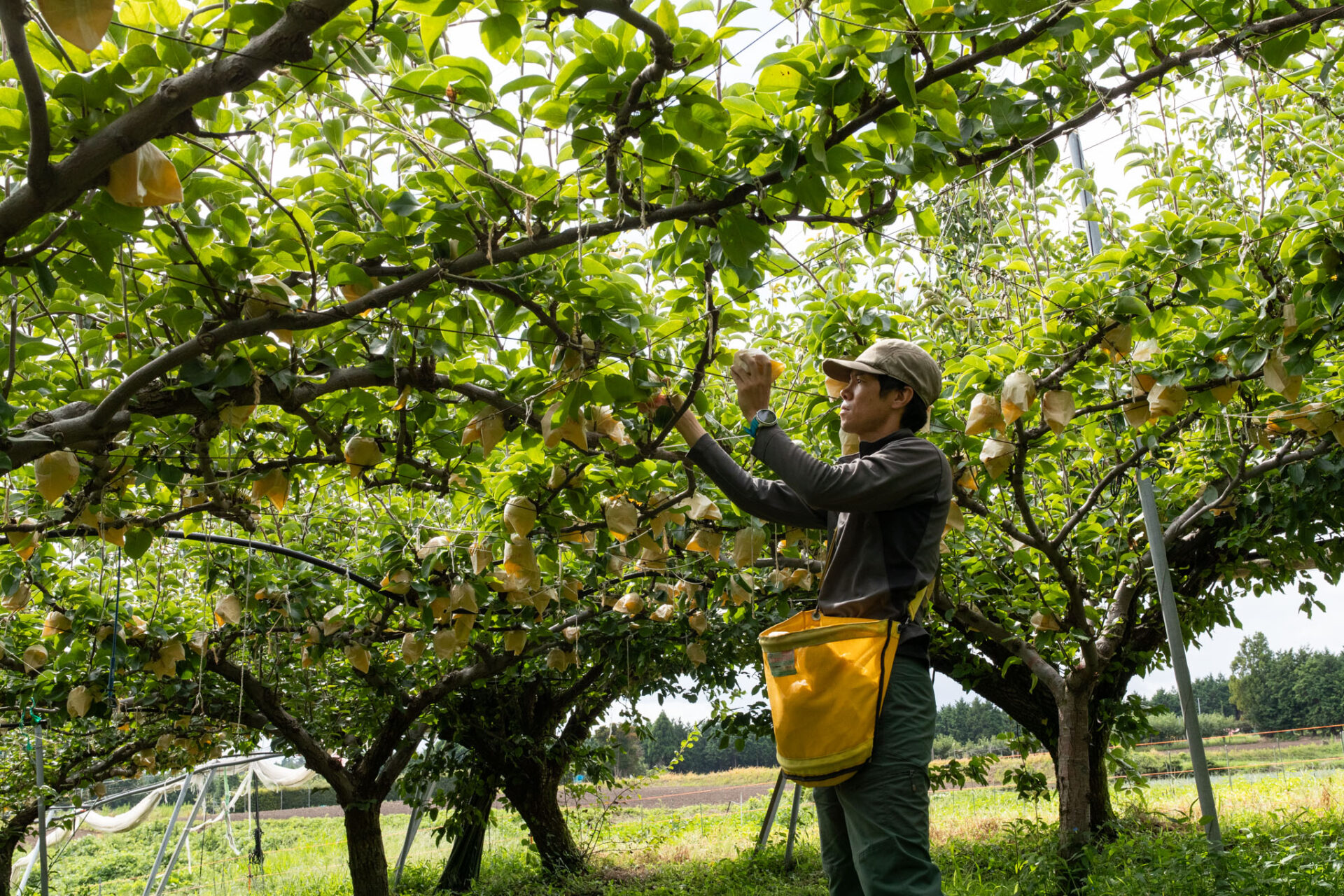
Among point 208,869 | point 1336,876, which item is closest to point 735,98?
point 1336,876

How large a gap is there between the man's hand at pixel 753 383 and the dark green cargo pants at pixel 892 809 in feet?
1.68

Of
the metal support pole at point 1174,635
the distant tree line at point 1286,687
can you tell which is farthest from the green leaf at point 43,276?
the distant tree line at point 1286,687

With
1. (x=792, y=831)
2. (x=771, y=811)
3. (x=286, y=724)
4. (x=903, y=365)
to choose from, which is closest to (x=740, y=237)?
(x=903, y=365)

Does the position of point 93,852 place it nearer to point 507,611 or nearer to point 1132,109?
point 507,611

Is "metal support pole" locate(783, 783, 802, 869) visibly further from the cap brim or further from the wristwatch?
the wristwatch

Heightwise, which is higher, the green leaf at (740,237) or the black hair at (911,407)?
the green leaf at (740,237)

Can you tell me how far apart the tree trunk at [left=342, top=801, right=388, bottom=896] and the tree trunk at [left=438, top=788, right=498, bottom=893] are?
1.89 meters

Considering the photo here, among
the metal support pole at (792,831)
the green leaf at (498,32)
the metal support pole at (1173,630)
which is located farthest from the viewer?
the metal support pole at (792,831)

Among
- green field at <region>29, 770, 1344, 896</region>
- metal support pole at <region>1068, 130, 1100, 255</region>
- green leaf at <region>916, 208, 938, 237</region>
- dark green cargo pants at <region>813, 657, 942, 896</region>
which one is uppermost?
metal support pole at <region>1068, 130, 1100, 255</region>

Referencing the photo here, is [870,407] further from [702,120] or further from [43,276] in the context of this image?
[43,276]

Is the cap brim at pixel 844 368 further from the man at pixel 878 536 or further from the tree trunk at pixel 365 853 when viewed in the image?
the tree trunk at pixel 365 853

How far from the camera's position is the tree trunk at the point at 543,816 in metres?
7.83

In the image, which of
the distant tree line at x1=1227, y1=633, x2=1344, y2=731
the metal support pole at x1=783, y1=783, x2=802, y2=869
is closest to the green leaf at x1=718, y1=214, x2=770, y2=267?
the metal support pole at x1=783, y1=783, x2=802, y2=869

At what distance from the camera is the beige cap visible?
5.38 feet
